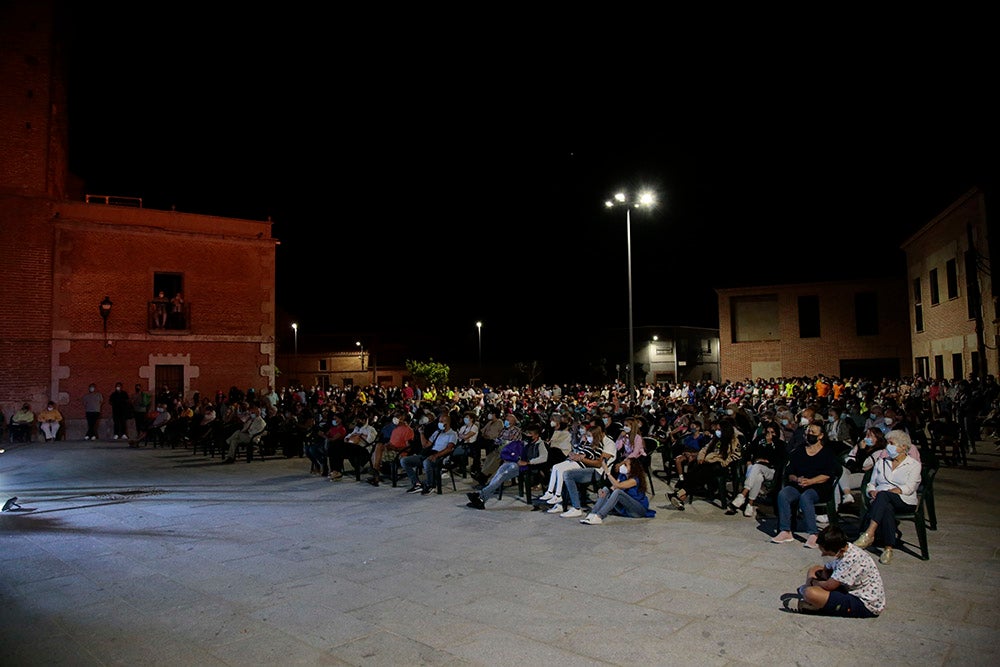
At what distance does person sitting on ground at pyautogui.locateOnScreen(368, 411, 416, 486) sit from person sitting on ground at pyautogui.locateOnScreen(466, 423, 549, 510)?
7.18ft

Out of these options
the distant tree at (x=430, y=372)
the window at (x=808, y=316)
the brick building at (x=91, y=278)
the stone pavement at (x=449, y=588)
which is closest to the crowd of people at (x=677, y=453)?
the stone pavement at (x=449, y=588)

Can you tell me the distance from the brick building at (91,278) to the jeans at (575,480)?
16649 millimetres

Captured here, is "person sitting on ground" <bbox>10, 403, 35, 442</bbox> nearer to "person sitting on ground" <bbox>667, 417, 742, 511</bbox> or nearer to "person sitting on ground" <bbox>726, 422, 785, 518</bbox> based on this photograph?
"person sitting on ground" <bbox>667, 417, 742, 511</bbox>

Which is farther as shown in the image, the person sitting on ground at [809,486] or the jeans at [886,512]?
the person sitting on ground at [809,486]

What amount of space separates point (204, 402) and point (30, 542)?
11551 millimetres

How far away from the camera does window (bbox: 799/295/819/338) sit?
37.7 metres

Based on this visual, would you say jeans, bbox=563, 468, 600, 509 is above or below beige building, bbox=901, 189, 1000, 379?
below

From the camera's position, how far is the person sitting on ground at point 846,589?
4.68 metres

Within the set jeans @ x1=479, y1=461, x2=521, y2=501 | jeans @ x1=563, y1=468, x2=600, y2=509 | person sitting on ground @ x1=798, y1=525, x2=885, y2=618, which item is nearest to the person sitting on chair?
jeans @ x1=479, y1=461, x2=521, y2=501

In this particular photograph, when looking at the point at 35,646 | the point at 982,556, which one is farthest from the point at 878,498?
the point at 35,646

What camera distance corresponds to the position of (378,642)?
4.39 metres

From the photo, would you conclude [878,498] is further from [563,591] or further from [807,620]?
[563,591]

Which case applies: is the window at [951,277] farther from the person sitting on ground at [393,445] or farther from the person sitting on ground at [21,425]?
the person sitting on ground at [21,425]

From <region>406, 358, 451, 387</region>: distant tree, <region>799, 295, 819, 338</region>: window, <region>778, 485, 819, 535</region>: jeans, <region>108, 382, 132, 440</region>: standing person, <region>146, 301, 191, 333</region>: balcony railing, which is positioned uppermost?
<region>799, 295, 819, 338</region>: window
